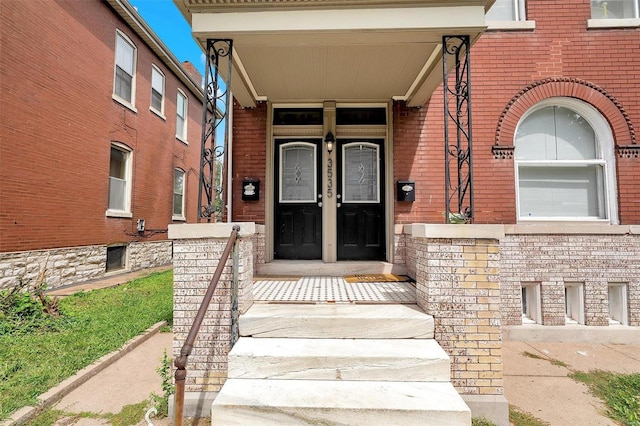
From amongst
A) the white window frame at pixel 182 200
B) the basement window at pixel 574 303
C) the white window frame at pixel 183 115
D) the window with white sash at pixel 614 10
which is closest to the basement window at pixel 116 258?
the white window frame at pixel 182 200

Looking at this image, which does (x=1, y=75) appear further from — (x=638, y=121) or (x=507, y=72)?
(x=638, y=121)

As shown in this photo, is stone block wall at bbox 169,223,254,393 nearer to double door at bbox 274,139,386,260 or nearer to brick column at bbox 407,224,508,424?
brick column at bbox 407,224,508,424

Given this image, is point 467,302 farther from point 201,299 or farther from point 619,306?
point 619,306

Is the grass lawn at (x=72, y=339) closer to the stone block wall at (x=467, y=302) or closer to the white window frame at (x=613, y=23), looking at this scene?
the stone block wall at (x=467, y=302)

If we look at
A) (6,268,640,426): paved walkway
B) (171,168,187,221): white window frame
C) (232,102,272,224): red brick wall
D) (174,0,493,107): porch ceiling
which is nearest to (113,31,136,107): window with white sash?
(171,168,187,221): white window frame

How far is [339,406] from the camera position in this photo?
2033 mm

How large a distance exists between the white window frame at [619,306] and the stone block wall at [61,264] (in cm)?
818

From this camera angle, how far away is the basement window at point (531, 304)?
14.4 feet

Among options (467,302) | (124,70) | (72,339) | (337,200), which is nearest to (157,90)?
(124,70)

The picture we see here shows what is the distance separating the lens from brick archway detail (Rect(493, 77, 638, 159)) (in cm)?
459

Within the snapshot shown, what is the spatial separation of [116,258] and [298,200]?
5855 millimetres

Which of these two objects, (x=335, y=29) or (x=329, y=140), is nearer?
(x=335, y=29)

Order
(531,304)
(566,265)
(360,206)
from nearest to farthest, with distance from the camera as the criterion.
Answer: (566,265) → (531,304) → (360,206)

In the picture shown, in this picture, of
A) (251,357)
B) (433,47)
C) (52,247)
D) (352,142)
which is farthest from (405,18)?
(52,247)
